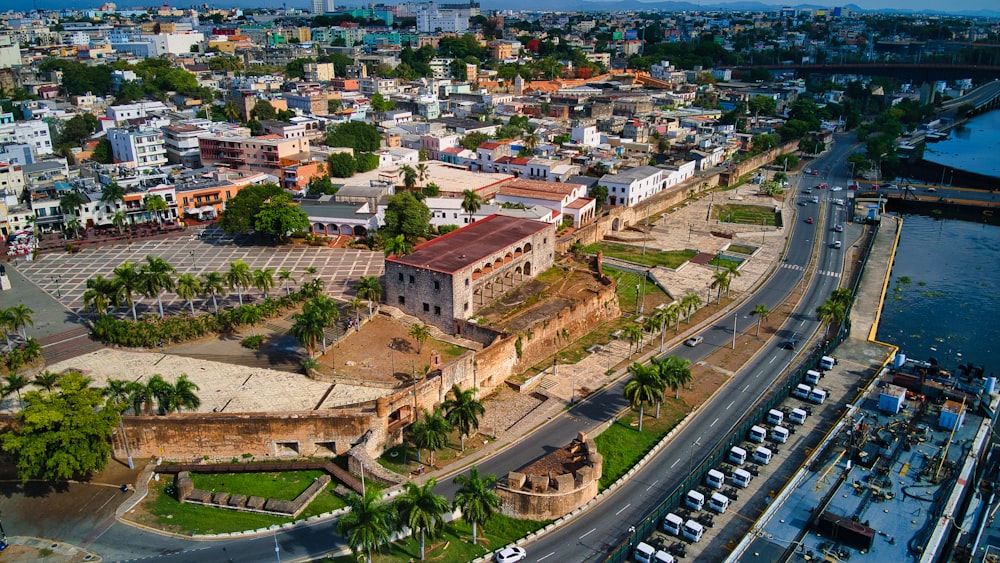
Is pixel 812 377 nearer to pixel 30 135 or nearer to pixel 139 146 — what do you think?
pixel 139 146

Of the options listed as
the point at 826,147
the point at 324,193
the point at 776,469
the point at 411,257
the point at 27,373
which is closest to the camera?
the point at 776,469

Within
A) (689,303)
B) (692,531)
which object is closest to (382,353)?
(692,531)

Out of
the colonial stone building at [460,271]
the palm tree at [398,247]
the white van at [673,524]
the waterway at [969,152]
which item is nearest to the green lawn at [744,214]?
the colonial stone building at [460,271]

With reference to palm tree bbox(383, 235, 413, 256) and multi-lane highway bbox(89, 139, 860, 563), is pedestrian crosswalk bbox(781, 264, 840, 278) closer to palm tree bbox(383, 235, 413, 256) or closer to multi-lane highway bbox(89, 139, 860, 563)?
multi-lane highway bbox(89, 139, 860, 563)

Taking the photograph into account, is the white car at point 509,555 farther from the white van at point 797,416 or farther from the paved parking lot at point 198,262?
the paved parking lot at point 198,262

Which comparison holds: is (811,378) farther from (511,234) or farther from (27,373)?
(27,373)

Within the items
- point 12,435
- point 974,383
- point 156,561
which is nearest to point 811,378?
point 974,383
